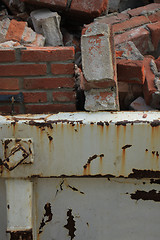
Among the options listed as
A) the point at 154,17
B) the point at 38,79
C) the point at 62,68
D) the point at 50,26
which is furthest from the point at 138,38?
the point at 38,79

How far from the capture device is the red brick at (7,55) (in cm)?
150

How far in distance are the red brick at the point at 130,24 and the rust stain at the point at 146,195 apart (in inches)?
48.9

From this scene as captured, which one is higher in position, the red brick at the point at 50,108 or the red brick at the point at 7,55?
the red brick at the point at 7,55

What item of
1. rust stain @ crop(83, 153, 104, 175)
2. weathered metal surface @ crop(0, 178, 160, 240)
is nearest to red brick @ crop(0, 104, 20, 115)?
weathered metal surface @ crop(0, 178, 160, 240)

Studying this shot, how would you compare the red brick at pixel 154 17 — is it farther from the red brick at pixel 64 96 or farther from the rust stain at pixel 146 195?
the rust stain at pixel 146 195

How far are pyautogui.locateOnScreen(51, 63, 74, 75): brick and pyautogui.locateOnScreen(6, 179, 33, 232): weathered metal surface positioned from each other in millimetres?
618

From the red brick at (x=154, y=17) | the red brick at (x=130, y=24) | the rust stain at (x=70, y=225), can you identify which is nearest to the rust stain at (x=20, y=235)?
the rust stain at (x=70, y=225)

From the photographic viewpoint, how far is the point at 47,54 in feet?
4.92

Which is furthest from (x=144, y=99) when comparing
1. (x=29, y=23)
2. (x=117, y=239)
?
(x=29, y=23)

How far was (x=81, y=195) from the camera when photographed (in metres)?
1.48

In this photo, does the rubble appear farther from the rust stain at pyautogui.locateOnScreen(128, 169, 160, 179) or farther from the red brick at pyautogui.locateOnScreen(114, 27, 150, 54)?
the rust stain at pyautogui.locateOnScreen(128, 169, 160, 179)

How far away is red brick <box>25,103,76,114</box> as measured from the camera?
157cm

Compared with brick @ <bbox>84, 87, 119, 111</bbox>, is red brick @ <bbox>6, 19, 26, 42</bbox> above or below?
above

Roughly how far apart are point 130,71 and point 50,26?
75cm
